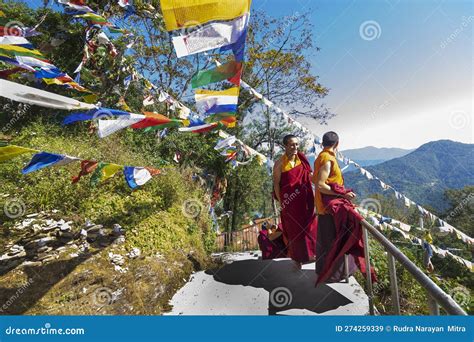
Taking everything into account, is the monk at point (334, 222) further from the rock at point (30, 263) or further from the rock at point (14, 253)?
the rock at point (14, 253)

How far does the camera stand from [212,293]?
13.3 ft

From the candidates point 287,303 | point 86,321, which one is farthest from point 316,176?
point 86,321

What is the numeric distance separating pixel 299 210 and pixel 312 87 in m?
12.9

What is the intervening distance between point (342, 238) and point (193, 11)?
305 centimetres

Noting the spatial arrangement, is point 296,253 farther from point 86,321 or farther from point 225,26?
point 225,26

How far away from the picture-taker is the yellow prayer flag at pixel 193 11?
3.04m

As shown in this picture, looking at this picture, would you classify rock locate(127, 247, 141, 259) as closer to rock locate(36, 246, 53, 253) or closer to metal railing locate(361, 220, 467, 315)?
rock locate(36, 246, 53, 253)

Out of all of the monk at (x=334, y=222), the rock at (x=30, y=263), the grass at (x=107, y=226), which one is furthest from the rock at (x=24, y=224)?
the monk at (x=334, y=222)

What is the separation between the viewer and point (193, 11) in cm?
310

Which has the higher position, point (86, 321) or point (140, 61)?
point (140, 61)

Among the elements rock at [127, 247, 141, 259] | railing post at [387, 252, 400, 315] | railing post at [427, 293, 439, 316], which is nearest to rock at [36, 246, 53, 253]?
rock at [127, 247, 141, 259]

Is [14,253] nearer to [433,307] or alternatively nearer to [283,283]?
[283,283]

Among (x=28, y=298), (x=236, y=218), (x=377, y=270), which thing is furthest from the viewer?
(x=236, y=218)

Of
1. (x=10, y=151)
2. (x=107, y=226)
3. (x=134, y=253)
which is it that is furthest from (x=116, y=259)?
(x=10, y=151)
